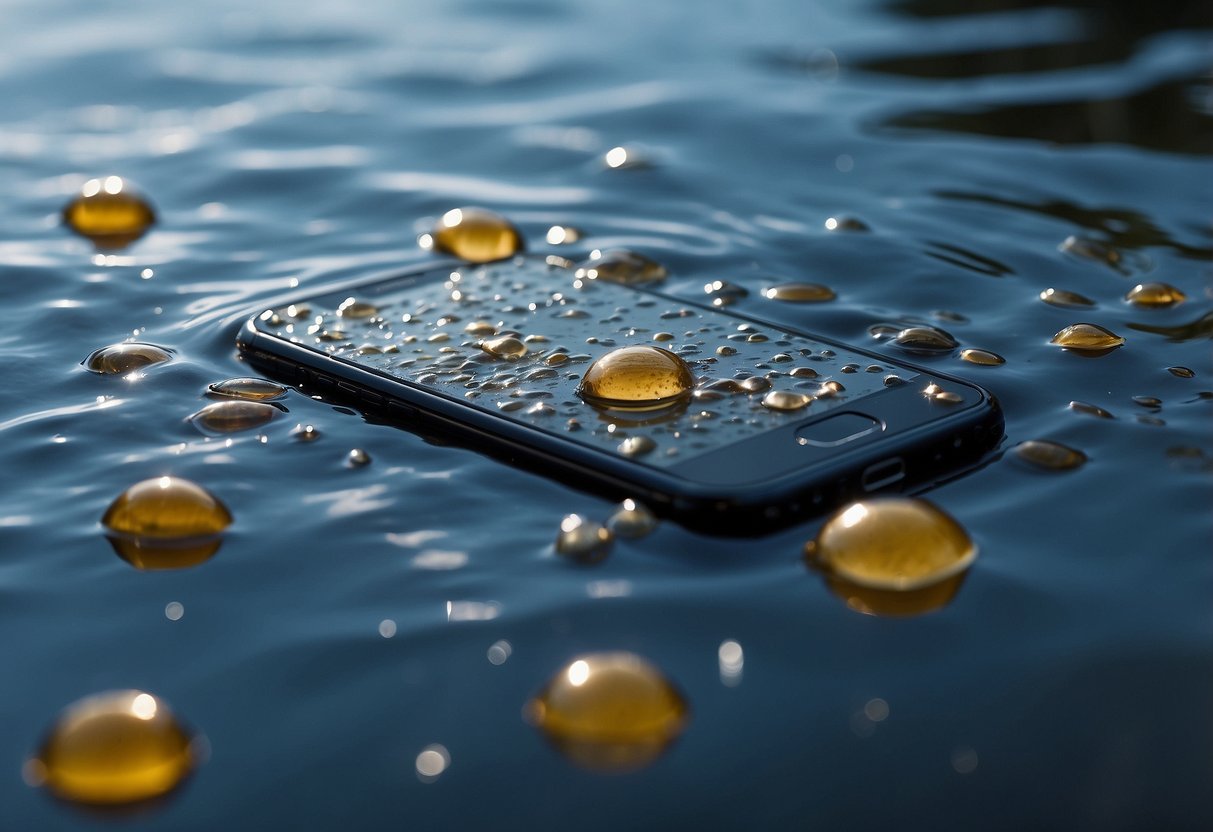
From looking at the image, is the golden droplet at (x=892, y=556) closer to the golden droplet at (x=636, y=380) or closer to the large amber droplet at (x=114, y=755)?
the golden droplet at (x=636, y=380)

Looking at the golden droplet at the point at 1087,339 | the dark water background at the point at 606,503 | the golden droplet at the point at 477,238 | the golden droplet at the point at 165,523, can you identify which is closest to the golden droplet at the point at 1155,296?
the dark water background at the point at 606,503

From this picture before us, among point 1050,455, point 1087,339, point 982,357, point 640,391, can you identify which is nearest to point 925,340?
point 982,357

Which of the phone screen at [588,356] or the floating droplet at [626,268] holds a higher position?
the phone screen at [588,356]

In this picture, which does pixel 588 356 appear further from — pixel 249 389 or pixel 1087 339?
pixel 1087 339

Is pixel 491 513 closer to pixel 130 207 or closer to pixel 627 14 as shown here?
pixel 130 207

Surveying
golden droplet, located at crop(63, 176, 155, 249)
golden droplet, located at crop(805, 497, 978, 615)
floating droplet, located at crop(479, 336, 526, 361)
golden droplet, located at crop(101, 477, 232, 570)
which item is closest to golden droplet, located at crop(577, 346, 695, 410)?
floating droplet, located at crop(479, 336, 526, 361)

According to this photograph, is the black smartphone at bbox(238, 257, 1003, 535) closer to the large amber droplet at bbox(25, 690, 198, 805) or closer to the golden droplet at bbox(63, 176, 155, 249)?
the large amber droplet at bbox(25, 690, 198, 805)
